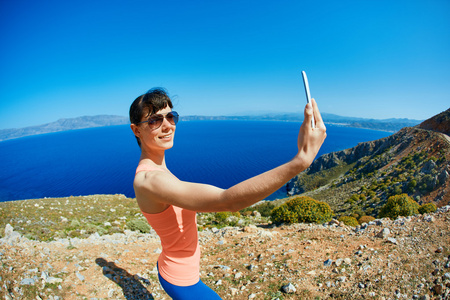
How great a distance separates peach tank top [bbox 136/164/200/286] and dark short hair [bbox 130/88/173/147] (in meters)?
0.49

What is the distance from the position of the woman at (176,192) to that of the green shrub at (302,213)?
970cm

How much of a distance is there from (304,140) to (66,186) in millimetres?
89032

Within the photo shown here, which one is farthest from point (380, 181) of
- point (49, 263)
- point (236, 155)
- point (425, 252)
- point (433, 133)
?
point (236, 155)

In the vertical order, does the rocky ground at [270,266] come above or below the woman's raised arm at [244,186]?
below

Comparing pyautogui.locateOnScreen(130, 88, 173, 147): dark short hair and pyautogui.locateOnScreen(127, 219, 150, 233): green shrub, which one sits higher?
pyautogui.locateOnScreen(130, 88, 173, 147): dark short hair

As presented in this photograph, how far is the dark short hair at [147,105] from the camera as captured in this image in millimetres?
2150

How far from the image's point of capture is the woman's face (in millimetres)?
2127

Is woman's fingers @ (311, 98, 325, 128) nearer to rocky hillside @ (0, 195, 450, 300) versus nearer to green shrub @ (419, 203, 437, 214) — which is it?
rocky hillside @ (0, 195, 450, 300)

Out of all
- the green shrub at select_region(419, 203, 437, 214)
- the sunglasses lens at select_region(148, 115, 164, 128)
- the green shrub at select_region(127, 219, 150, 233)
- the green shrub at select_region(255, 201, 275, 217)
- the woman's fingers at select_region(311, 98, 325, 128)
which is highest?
the woman's fingers at select_region(311, 98, 325, 128)

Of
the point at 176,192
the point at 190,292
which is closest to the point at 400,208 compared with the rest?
the point at 190,292

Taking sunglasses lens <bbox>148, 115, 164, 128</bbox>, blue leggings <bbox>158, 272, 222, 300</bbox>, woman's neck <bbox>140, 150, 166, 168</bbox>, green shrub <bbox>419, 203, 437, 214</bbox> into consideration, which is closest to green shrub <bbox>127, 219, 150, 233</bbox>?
blue leggings <bbox>158, 272, 222, 300</bbox>

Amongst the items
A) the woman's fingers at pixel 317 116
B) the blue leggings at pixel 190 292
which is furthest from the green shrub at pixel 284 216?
the woman's fingers at pixel 317 116

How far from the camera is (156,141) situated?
213 centimetres

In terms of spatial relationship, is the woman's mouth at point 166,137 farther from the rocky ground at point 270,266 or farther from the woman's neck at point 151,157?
the rocky ground at point 270,266
